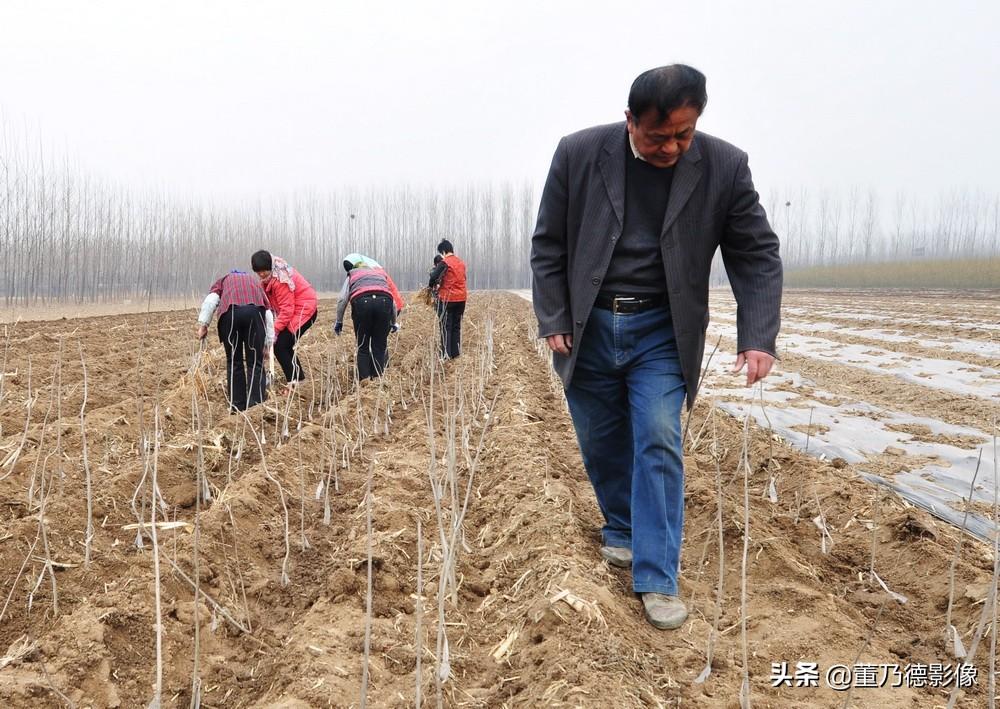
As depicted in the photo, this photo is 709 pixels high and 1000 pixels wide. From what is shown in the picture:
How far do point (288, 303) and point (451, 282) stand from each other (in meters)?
2.10

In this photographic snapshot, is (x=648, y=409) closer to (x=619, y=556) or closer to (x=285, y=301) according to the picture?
(x=619, y=556)

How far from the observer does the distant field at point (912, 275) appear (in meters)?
21.8

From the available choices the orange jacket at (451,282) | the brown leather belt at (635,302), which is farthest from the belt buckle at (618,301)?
the orange jacket at (451,282)

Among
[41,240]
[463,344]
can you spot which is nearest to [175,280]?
[41,240]

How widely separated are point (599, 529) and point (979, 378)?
15.0 ft

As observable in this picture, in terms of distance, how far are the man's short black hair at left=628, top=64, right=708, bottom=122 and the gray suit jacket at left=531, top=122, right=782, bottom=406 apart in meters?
0.22

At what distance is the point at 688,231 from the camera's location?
1.88m

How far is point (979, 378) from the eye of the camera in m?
5.55

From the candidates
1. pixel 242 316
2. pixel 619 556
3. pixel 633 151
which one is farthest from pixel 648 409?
pixel 242 316

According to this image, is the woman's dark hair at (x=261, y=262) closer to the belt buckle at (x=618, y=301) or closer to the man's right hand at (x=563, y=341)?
the man's right hand at (x=563, y=341)

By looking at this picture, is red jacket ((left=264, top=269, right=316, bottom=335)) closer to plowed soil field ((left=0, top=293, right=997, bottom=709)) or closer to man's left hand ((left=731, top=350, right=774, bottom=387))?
plowed soil field ((left=0, top=293, right=997, bottom=709))

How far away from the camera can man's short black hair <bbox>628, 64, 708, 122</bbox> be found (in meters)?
1.64

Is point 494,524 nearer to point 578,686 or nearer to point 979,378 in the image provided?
point 578,686

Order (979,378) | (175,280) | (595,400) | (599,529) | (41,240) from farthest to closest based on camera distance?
(175,280), (41,240), (979,378), (599,529), (595,400)
